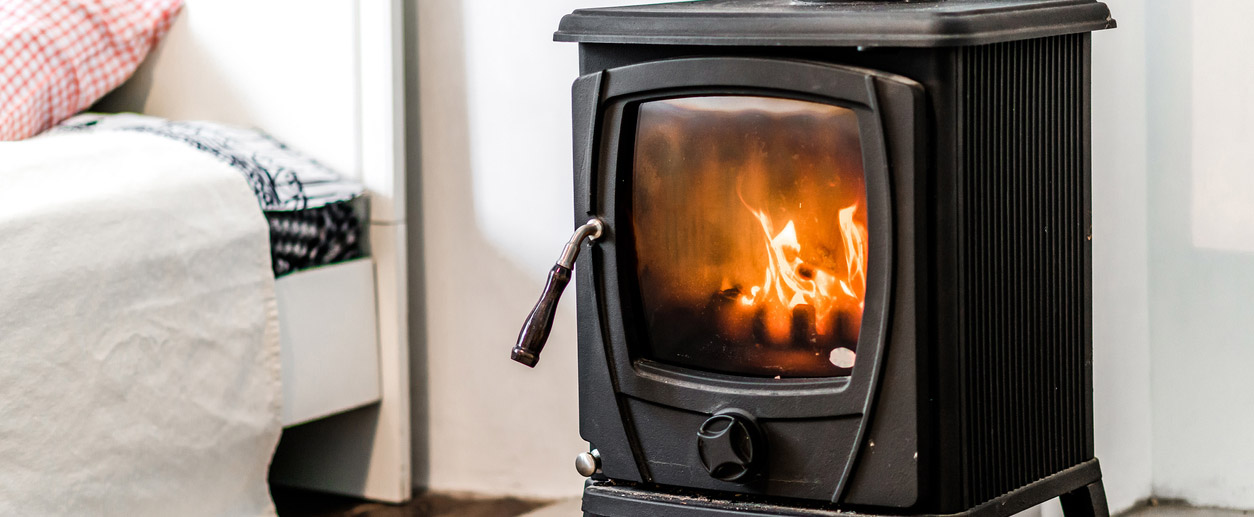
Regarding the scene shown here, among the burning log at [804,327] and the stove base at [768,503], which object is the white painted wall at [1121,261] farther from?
the burning log at [804,327]

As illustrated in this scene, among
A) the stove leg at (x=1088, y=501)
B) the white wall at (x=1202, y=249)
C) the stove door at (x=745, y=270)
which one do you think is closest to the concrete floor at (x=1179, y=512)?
the white wall at (x=1202, y=249)

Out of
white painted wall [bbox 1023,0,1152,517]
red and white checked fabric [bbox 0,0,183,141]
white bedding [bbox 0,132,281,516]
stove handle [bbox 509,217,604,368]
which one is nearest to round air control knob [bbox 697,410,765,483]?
stove handle [bbox 509,217,604,368]

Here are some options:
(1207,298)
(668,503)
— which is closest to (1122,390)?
(1207,298)

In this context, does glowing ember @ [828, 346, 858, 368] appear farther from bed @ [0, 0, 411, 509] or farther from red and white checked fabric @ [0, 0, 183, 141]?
red and white checked fabric @ [0, 0, 183, 141]

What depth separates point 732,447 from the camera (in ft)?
3.83

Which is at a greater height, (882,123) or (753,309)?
(882,123)

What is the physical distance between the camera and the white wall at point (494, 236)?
75.6 inches

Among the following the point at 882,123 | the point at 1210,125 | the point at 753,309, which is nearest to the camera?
the point at 882,123

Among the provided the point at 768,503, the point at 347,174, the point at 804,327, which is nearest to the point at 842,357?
the point at 804,327

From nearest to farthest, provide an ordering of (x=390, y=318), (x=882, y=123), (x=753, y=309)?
(x=882, y=123), (x=753, y=309), (x=390, y=318)

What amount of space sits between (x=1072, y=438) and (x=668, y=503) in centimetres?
41

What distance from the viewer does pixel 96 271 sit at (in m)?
1.59

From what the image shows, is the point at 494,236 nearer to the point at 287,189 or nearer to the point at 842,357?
the point at 287,189

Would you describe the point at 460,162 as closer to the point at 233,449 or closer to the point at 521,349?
the point at 233,449
